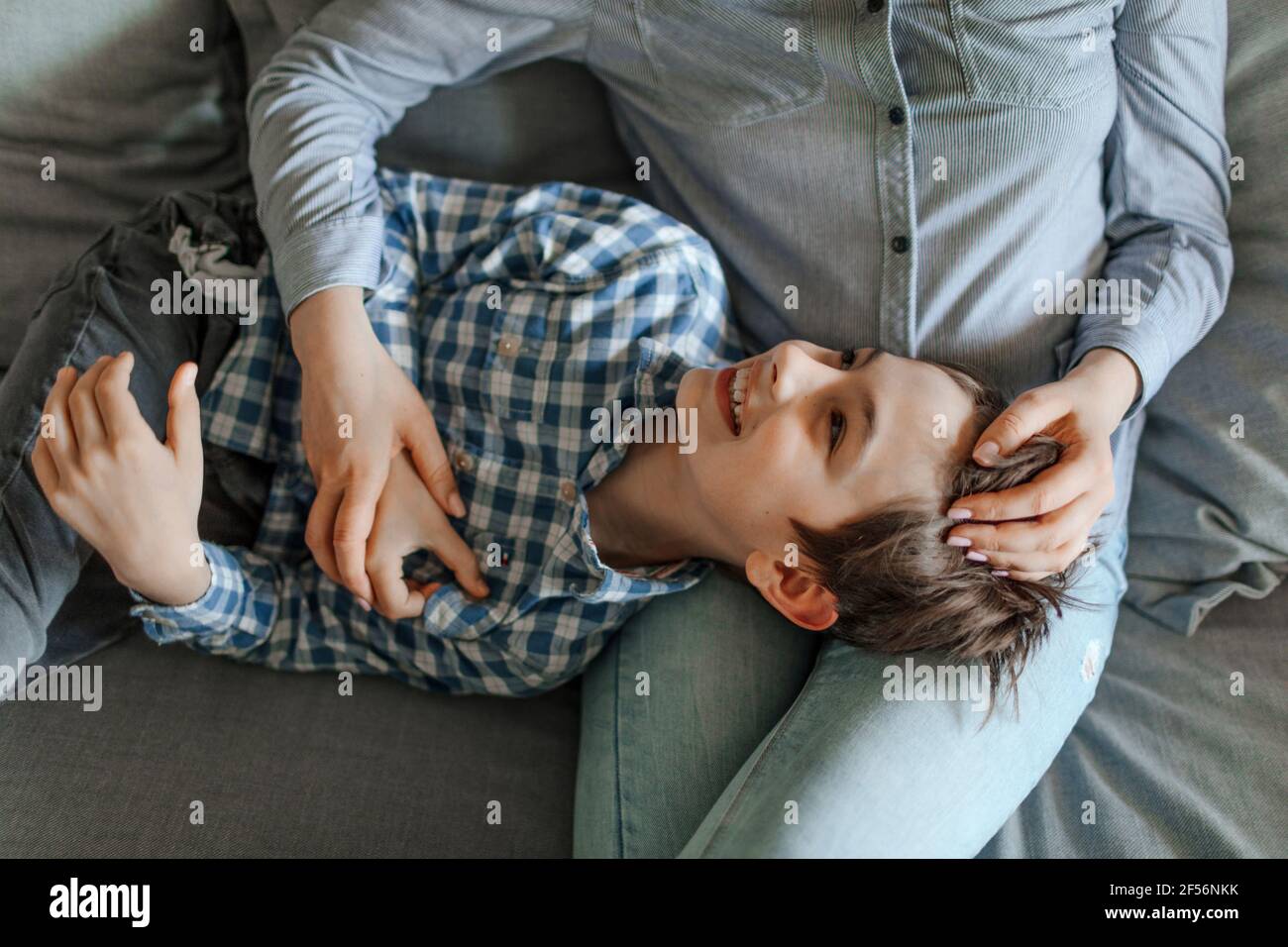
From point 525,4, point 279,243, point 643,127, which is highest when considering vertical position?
point 525,4

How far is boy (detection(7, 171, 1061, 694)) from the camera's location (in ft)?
3.10

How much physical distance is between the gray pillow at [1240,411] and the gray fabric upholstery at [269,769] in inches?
33.8

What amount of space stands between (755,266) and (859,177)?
179mm

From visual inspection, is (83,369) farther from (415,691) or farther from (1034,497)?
(1034,497)

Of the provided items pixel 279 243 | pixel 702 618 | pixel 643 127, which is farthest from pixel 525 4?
pixel 702 618

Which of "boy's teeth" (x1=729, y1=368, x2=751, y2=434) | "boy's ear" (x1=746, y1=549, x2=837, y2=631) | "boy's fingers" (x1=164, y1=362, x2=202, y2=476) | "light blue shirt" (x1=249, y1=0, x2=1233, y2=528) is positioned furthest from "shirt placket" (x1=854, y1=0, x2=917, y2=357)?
"boy's fingers" (x1=164, y1=362, x2=202, y2=476)

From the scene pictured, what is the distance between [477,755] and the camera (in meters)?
1.13

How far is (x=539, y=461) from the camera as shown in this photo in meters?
1.18

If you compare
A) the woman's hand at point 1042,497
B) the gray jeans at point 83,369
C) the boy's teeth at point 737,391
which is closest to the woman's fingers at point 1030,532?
the woman's hand at point 1042,497

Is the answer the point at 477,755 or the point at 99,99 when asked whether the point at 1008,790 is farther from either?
the point at 99,99

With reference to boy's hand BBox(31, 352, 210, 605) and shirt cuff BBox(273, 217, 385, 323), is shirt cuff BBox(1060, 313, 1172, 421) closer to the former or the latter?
shirt cuff BBox(273, 217, 385, 323)

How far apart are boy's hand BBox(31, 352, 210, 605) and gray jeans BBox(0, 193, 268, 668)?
0.23ft

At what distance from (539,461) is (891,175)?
57cm

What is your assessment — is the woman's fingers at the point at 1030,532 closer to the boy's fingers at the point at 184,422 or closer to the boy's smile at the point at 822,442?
the boy's smile at the point at 822,442
